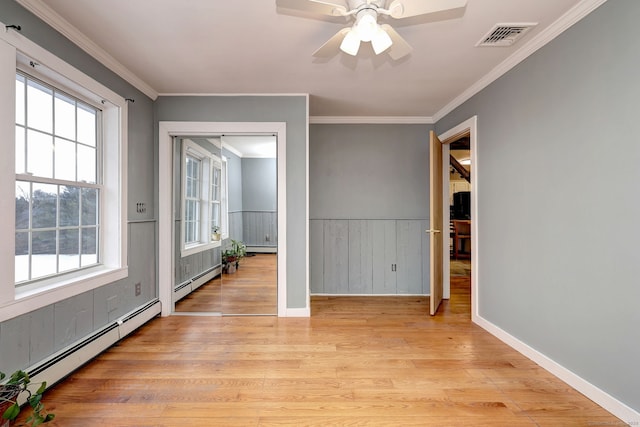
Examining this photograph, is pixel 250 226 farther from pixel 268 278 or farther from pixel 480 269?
pixel 480 269

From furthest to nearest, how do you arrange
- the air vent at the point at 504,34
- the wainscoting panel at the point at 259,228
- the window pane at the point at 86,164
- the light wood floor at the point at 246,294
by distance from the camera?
the wainscoting panel at the point at 259,228
the light wood floor at the point at 246,294
the window pane at the point at 86,164
the air vent at the point at 504,34

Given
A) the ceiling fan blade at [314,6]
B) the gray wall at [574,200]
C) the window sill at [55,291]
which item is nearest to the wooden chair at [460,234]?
the gray wall at [574,200]

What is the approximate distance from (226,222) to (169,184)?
2.69 feet

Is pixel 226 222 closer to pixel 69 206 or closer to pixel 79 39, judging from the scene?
pixel 69 206

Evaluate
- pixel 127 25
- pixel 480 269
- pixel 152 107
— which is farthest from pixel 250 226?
pixel 480 269

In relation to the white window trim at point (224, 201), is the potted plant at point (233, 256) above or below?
below

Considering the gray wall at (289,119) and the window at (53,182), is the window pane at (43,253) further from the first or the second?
the gray wall at (289,119)

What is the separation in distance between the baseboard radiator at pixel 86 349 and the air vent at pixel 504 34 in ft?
12.4

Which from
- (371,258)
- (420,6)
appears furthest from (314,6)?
(371,258)

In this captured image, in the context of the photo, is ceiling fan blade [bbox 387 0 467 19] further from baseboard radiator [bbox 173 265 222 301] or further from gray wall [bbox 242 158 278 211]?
baseboard radiator [bbox 173 265 222 301]

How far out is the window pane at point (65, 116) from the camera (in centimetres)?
226

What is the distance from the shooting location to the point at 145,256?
3.22 metres

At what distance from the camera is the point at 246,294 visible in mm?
3768

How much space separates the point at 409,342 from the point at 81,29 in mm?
3585
